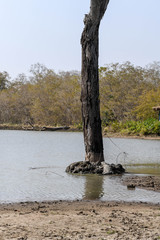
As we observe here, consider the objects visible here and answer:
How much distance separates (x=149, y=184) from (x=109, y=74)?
32626mm

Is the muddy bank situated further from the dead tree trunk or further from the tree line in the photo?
the tree line

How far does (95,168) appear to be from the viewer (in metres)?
10.6

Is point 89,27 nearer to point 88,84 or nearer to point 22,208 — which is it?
point 88,84

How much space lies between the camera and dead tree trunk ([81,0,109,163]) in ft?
35.3

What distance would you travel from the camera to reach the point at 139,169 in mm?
11852

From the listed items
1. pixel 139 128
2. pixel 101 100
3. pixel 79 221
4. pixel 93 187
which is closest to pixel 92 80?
pixel 93 187

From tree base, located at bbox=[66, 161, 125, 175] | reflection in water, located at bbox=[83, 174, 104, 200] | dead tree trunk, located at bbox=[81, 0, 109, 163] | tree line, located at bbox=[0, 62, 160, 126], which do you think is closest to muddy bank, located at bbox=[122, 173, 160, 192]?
reflection in water, located at bbox=[83, 174, 104, 200]

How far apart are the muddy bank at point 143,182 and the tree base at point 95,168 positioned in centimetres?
83

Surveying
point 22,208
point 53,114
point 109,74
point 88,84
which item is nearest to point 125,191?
point 22,208

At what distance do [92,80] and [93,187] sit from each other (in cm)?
349

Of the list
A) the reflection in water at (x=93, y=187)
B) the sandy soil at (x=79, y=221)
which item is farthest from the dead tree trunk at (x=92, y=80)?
the sandy soil at (x=79, y=221)

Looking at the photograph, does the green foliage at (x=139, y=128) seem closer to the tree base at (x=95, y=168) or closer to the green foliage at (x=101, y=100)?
the green foliage at (x=101, y=100)

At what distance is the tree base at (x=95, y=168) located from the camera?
1045 cm

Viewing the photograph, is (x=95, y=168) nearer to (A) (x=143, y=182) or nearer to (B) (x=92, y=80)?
(A) (x=143, y=182)
